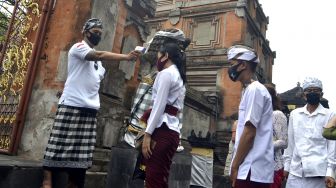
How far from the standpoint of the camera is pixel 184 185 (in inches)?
204

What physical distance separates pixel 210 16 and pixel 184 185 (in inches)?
555

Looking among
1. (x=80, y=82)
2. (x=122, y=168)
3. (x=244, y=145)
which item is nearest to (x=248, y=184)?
(x=244, y=145)

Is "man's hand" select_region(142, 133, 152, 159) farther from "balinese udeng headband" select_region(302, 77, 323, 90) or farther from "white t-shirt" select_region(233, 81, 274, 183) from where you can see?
"balinese udeng headband" select_region(302, 77, 323, 90)

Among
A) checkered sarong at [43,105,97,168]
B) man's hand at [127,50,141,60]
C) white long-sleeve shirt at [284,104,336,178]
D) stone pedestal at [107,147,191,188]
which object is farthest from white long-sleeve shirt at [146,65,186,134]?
white long-sleeve shirt at [284,104,336,178]

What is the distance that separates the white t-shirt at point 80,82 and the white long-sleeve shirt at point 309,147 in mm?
2315

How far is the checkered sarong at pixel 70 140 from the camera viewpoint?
10.8ft

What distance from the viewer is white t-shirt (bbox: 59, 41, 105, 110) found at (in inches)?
134

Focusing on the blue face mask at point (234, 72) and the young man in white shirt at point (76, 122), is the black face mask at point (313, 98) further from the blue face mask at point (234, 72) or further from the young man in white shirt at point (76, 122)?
the young man in white shirt at point (76, 122)

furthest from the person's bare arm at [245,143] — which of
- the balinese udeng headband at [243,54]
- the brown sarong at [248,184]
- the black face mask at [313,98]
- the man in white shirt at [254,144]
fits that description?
the black face mask at [313,98]

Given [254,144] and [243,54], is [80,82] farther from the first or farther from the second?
[254,144]

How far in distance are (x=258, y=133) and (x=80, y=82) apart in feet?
6.13

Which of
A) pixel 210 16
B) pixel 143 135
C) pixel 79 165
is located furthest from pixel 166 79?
pixel 210 16

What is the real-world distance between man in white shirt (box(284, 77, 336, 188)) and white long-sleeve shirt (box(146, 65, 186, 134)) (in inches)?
63.1

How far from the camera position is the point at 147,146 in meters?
2.81
